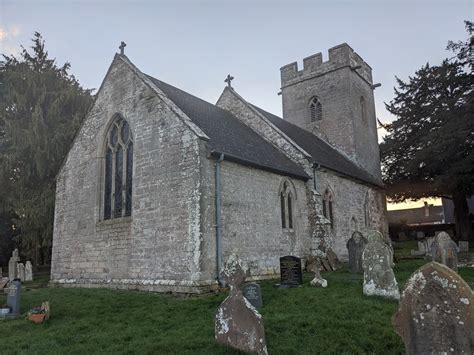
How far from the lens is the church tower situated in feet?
81.5

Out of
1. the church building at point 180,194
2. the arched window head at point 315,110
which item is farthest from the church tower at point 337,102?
the church building at point 180,194

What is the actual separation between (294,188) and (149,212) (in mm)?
6314

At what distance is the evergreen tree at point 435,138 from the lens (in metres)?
22.0

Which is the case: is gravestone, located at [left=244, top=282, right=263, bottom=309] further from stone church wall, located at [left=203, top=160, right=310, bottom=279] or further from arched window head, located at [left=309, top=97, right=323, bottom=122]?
arched window head, located at [left=309, top=97, right=323, bottom=122]

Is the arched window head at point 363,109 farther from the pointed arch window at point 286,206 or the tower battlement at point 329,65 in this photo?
the pointed arch window at point 286,206

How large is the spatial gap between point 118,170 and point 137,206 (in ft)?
7.56

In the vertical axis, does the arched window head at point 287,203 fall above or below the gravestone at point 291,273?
above

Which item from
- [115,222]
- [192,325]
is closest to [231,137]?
[115,222]

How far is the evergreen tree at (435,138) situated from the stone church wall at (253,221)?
12239 mm

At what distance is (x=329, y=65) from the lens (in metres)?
25.9

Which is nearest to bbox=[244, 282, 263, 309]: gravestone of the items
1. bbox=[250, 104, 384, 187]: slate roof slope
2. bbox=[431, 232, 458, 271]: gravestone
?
bbox=[431, 232, 458, 271]: gravestone

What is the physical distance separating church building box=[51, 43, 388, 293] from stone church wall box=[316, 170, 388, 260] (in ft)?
0.33

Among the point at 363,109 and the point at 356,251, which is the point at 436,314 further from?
the point at 363,109

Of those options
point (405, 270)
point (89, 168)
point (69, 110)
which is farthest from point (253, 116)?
point (69, 110)
